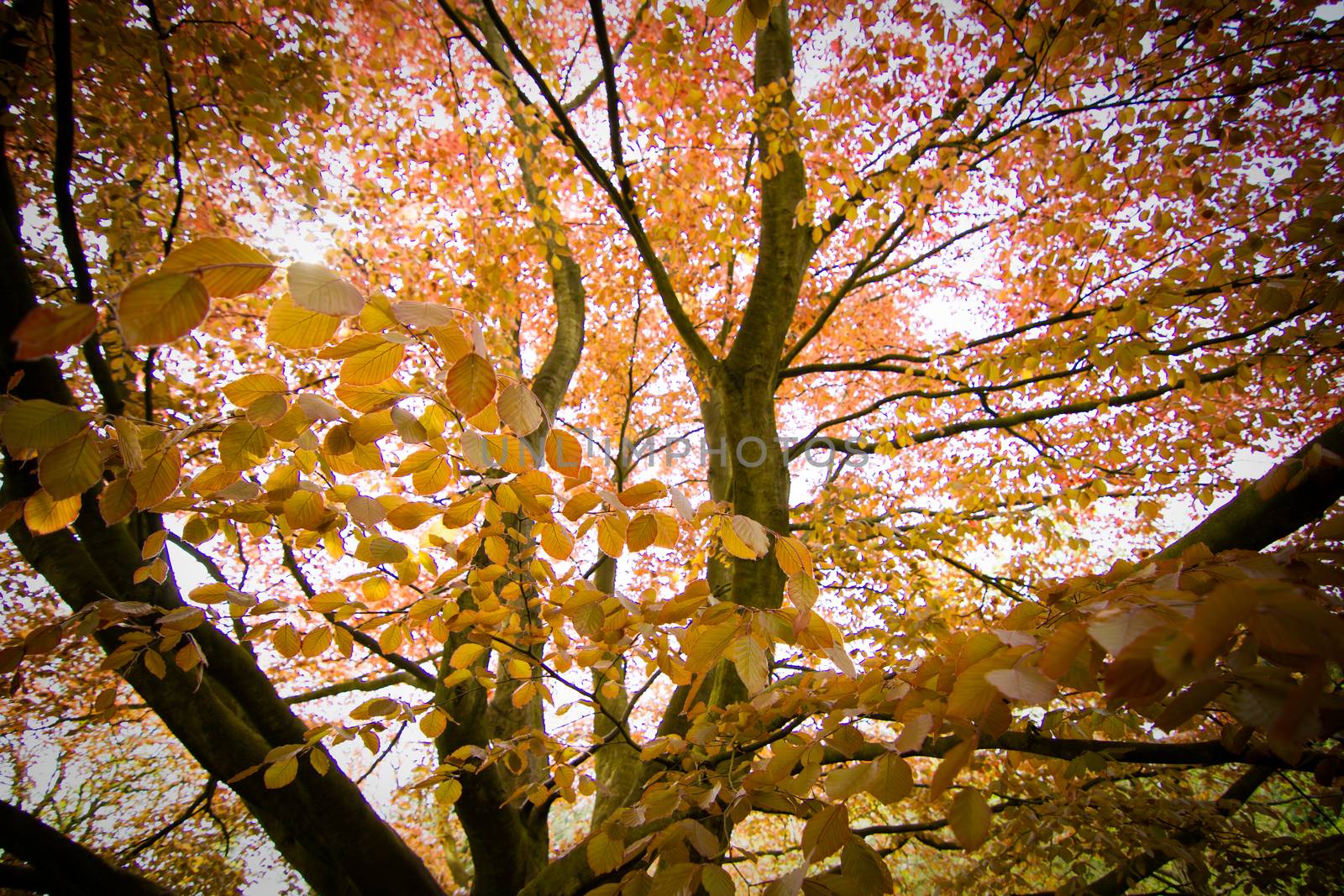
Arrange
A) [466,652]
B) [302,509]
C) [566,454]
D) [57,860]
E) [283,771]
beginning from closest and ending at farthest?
[566,454] < [302,509] < [283,771] < [466,652] < [57,860]

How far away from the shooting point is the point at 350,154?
538 centimetres

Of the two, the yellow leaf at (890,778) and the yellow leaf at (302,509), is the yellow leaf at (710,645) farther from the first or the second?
the yellow leaf at (302,509)

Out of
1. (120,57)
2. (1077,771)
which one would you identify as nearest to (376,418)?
(1077,771)

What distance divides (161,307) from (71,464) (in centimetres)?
52

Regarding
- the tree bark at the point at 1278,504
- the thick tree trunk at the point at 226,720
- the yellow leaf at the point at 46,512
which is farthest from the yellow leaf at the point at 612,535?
the thick tree trunk at the point at 226,720

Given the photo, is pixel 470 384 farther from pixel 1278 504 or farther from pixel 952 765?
pixel 1278 504

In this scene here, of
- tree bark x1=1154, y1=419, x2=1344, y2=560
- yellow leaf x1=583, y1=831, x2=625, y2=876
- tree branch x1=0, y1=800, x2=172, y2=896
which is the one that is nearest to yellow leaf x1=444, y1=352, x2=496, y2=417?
yellow leaf x1=583, y1=831, x2=625, y2=876

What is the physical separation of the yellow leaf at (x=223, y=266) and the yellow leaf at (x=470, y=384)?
0.28 m

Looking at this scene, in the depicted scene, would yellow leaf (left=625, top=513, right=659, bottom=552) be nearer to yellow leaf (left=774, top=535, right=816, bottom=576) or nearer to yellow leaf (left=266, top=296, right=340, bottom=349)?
yellow leaf (left=774, top=535, right=816, bottom=576)

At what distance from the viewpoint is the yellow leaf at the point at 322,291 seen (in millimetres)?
730

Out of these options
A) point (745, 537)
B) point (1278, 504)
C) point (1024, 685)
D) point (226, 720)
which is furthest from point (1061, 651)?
point (226, 720)

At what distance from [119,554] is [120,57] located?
3006 mm

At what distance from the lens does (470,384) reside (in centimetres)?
91

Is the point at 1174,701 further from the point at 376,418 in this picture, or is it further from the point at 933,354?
the point at 933,354
